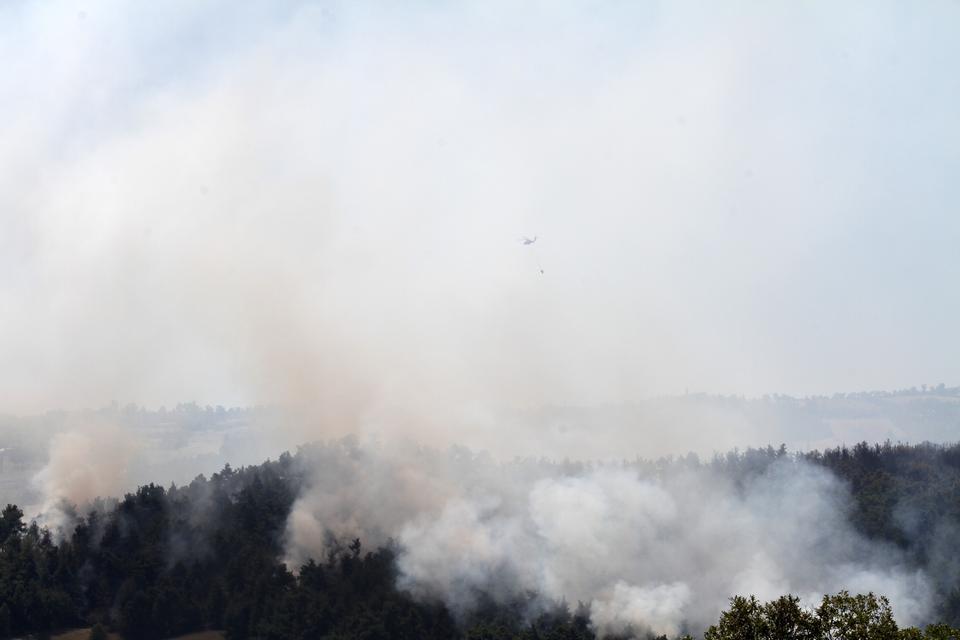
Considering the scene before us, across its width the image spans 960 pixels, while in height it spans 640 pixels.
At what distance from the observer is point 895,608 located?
413ft

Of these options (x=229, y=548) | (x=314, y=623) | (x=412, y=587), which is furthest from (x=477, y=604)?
(x=229, y=548)

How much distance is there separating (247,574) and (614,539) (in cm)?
5476

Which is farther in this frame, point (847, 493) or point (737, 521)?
point (847, 493)

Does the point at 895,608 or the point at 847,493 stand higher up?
the point at 847,493

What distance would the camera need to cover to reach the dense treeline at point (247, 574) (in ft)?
444

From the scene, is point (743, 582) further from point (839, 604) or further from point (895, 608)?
point (839, 604)

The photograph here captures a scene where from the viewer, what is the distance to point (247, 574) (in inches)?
6048

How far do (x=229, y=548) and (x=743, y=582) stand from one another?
79977mm

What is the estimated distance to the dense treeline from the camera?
444 feet

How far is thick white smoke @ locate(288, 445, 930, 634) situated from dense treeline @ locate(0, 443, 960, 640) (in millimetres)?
3668

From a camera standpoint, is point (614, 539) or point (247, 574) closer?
point (614, 539)

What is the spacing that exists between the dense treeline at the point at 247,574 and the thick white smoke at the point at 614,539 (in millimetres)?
3668

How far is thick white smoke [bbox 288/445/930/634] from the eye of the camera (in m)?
128

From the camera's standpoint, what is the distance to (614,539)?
137125 mm
